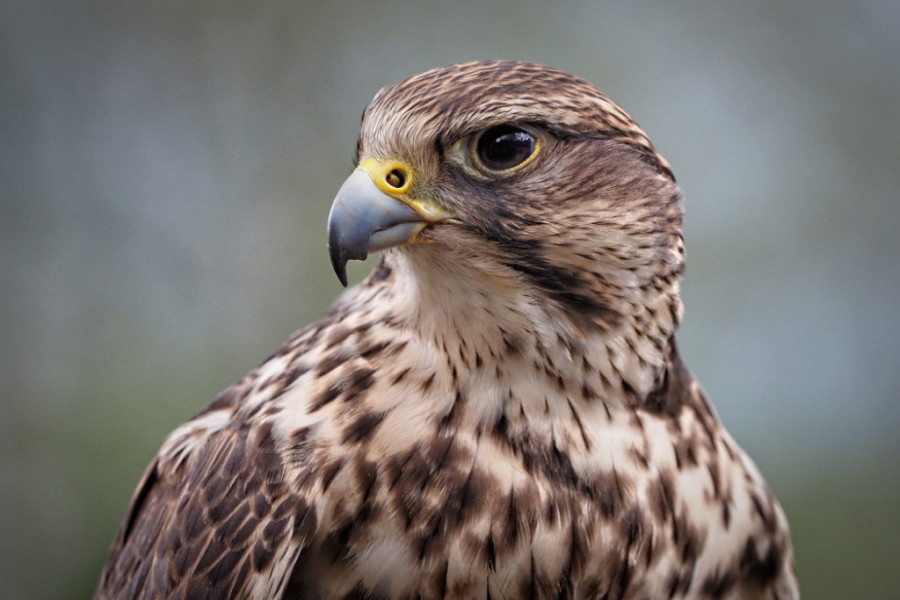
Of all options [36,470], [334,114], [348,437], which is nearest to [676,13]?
[334,114]

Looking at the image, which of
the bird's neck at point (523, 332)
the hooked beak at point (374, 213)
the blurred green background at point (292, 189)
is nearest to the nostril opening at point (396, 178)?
the hooked beak at point (374, 213)

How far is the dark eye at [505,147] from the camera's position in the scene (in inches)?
45.6

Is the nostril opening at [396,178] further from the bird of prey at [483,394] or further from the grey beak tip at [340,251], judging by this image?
the grey beak tip at [340,251]

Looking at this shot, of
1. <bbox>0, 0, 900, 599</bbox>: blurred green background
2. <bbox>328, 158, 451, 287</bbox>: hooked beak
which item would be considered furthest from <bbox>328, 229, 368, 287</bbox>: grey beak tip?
<bbox>0, 0, 900, 599</bbox>: blurred green background

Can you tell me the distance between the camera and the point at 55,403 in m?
3.50

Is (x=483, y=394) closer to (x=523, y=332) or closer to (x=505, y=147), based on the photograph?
(x=523, y=332)

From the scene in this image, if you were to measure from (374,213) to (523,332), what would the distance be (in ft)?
0.90

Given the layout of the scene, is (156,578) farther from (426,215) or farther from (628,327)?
(628,327)

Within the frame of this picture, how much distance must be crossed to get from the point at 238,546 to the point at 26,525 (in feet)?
8.73

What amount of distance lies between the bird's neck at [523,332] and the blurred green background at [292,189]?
2208 millimetres

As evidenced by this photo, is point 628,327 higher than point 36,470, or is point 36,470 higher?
point 628,327

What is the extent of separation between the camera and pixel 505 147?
1.17 m

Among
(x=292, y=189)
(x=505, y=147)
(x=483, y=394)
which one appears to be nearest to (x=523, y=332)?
(x=483, y=394)

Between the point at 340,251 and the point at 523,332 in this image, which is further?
the point at 523,332
